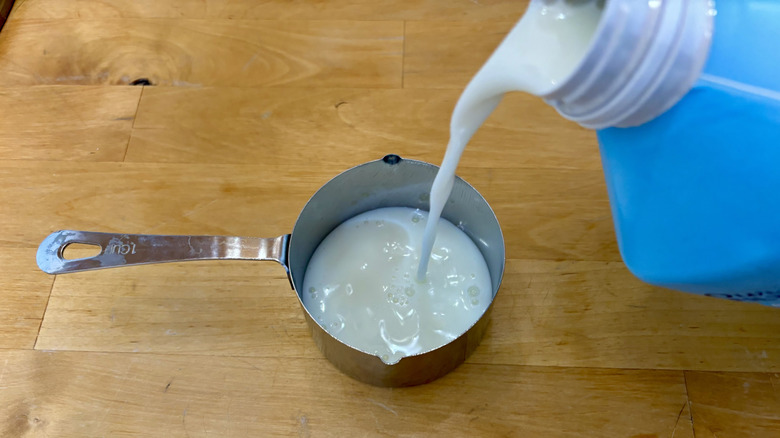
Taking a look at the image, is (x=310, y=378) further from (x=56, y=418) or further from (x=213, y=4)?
(x=213, y=4)

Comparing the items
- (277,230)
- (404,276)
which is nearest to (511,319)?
(404,276)

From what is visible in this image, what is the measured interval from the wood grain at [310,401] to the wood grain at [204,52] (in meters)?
0.35

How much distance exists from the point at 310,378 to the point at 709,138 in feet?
1.29

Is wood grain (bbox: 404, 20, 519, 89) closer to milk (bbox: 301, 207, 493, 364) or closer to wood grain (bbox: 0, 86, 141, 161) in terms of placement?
milk (bbox: 301, 207, 493, 364)

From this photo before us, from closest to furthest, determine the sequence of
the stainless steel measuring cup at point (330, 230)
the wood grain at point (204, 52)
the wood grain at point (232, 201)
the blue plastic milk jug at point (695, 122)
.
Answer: the blue plastic milk jug at point (695, 122)
the stainless steel measuring cup at point (330, 230)
the wood grain at point (232, 201)
the wood grain at point (204, 52)

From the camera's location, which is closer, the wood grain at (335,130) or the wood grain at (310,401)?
the wood grain at (310,401)

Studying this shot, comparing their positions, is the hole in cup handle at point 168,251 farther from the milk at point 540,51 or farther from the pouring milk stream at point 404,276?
the milk at point 540,51

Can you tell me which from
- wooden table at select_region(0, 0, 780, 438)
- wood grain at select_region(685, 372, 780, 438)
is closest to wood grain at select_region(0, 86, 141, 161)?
wooden table at select_region(0, 0, 780, 438)

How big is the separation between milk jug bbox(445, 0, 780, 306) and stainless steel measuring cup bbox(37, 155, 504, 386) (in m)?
0.16

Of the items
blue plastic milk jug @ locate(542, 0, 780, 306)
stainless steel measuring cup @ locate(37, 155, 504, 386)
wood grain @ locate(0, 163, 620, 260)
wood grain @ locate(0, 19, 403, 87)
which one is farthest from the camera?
wood grain @ locate(0, 19, 403, 87)

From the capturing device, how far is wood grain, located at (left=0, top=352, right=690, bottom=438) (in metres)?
0.54

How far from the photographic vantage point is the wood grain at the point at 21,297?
597mm

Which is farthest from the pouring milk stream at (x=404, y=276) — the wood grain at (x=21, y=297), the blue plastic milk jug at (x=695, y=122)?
the wood grain at (x=21, y=297)

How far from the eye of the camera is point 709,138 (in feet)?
1.11
